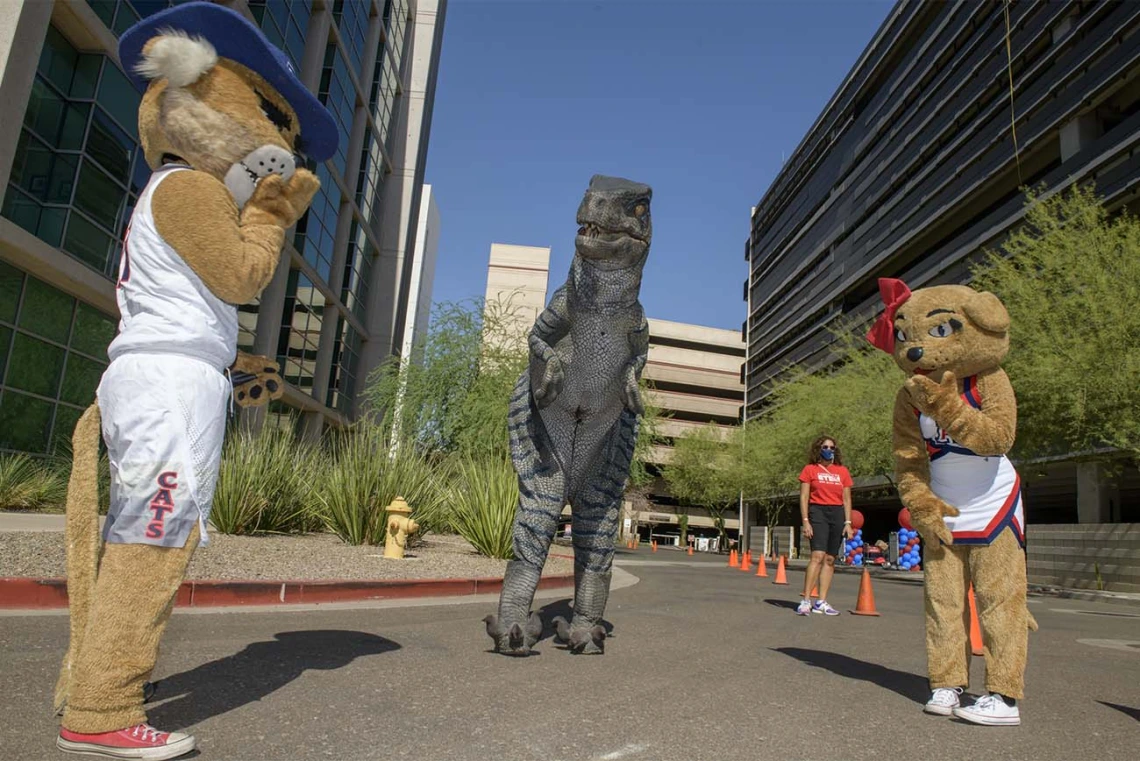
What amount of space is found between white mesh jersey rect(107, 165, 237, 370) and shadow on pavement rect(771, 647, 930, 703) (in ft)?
10.3

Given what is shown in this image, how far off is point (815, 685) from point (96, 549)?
2845mm

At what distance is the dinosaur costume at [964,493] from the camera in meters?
3.09

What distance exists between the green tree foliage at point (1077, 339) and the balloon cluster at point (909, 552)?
14.6 m

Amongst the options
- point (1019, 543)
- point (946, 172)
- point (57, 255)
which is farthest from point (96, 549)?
point (946, 172)

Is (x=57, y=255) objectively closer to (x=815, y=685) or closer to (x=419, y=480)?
(x=419, y=480)

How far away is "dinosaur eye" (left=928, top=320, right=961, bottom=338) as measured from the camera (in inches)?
137

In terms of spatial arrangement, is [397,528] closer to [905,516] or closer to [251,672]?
[251,672]

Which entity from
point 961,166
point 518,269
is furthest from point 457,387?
point 518,269

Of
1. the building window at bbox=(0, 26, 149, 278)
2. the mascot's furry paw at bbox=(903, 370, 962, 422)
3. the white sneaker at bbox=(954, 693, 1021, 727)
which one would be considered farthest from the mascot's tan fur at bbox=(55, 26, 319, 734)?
the building window at bbox=(0, 26, 149, 278)

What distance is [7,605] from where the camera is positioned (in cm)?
436

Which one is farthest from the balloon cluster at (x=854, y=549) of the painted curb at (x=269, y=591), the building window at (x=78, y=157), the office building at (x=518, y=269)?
the office building at (x=518, y=269)

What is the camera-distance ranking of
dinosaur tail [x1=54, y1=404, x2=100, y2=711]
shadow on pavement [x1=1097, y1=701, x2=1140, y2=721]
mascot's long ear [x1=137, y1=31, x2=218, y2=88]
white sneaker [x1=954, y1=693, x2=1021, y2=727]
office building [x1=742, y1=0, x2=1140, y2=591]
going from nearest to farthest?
1. dinosaur tail [x1=54, y1=404, x2=100, y2=711]
2. mascot's long ear [x1=137, y1=31, x2=218, y2=88]
3. white sneaker [x1=954, y1=693, x2=1021, y2=727]
4. shadow on pavement [x1=1097, y1=701, x2=1140, y2=721]
5. office building [x1=742, y1=0, x2=1140, y2=591]

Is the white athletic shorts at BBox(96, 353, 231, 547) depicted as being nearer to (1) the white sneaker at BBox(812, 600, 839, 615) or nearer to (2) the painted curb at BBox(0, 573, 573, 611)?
(2) the painted curb at BBox(0, 573, 573, 611)

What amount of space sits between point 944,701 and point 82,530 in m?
3.13
